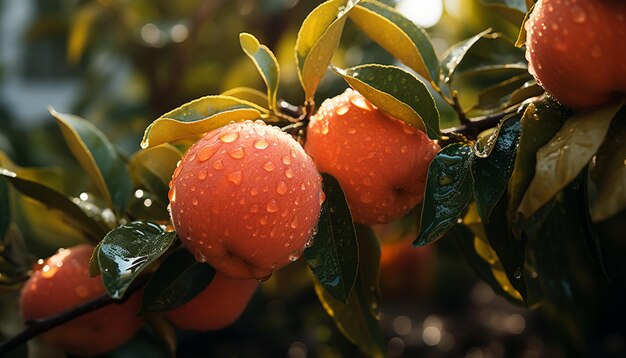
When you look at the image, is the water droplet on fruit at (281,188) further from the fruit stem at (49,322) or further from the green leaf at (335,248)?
the fruit stem at (49,322)

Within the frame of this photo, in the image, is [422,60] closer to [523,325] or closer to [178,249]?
[178,249]

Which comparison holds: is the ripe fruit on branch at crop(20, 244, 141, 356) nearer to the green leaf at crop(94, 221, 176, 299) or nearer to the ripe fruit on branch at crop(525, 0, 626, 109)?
the green leaf at crop(94, 221, 176, 299)

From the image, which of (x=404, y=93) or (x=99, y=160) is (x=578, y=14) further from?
(x=99, y=160)

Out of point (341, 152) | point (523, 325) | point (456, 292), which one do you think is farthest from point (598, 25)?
point (456, 292)

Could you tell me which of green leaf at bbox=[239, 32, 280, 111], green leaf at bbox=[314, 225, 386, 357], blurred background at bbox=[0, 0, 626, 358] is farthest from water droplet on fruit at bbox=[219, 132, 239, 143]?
blurred background at bbox=[0, 0, 626, 358]

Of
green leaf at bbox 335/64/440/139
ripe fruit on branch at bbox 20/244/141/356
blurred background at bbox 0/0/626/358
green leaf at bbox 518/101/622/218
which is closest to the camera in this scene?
green leaf at bbox 518/101/622/218

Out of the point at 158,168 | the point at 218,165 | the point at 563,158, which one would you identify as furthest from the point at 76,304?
the point at 563,158
